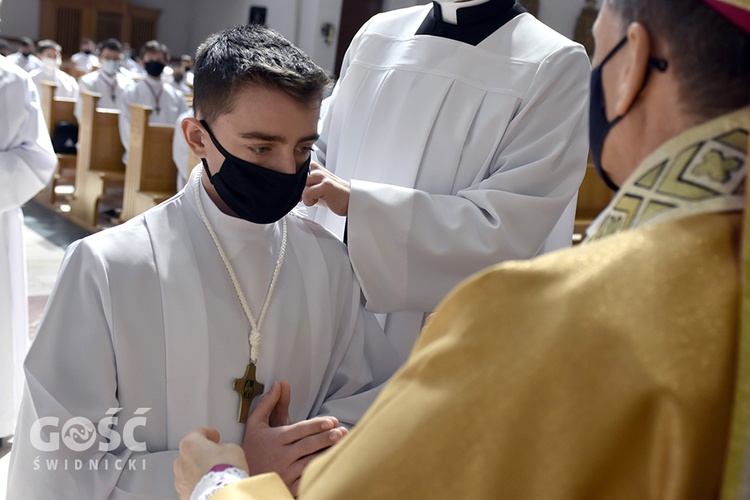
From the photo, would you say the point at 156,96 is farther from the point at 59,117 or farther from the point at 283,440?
the point at 283,440

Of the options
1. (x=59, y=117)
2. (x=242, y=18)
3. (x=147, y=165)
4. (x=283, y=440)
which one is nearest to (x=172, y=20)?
(x=242, y=18)

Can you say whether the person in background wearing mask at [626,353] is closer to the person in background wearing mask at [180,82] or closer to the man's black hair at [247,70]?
the man's black hair at [247,70]

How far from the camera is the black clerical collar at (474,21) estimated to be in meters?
2.59

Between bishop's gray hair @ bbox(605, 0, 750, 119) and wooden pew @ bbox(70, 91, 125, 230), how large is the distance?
27.7 ft

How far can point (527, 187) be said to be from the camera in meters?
2.38

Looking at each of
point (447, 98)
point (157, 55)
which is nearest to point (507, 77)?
point (447, 98)

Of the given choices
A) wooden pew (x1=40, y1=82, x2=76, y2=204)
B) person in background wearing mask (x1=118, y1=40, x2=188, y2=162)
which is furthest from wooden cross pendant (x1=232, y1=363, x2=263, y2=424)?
person in background wearing mask (x1=118, y1=40, x2=188, y2=162)

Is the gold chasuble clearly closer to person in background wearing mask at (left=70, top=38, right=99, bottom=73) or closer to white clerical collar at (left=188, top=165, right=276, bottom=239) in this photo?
white clerical collar at (left=188, top=165, right=276, bottom=239)

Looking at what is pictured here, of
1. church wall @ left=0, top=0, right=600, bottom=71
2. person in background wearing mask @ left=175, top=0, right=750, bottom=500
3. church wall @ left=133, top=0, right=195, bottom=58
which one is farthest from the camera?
church wall @ left=133, top=0, right=195, bottom=58

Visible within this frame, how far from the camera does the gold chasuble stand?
2.52ft

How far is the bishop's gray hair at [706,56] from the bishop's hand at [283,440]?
113 centimetres

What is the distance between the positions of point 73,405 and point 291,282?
607mm

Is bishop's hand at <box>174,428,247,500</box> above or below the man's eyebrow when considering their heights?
below

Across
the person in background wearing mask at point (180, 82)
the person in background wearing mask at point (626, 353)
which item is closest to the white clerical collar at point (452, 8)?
the person in background wearing mask at point (626, 353)
